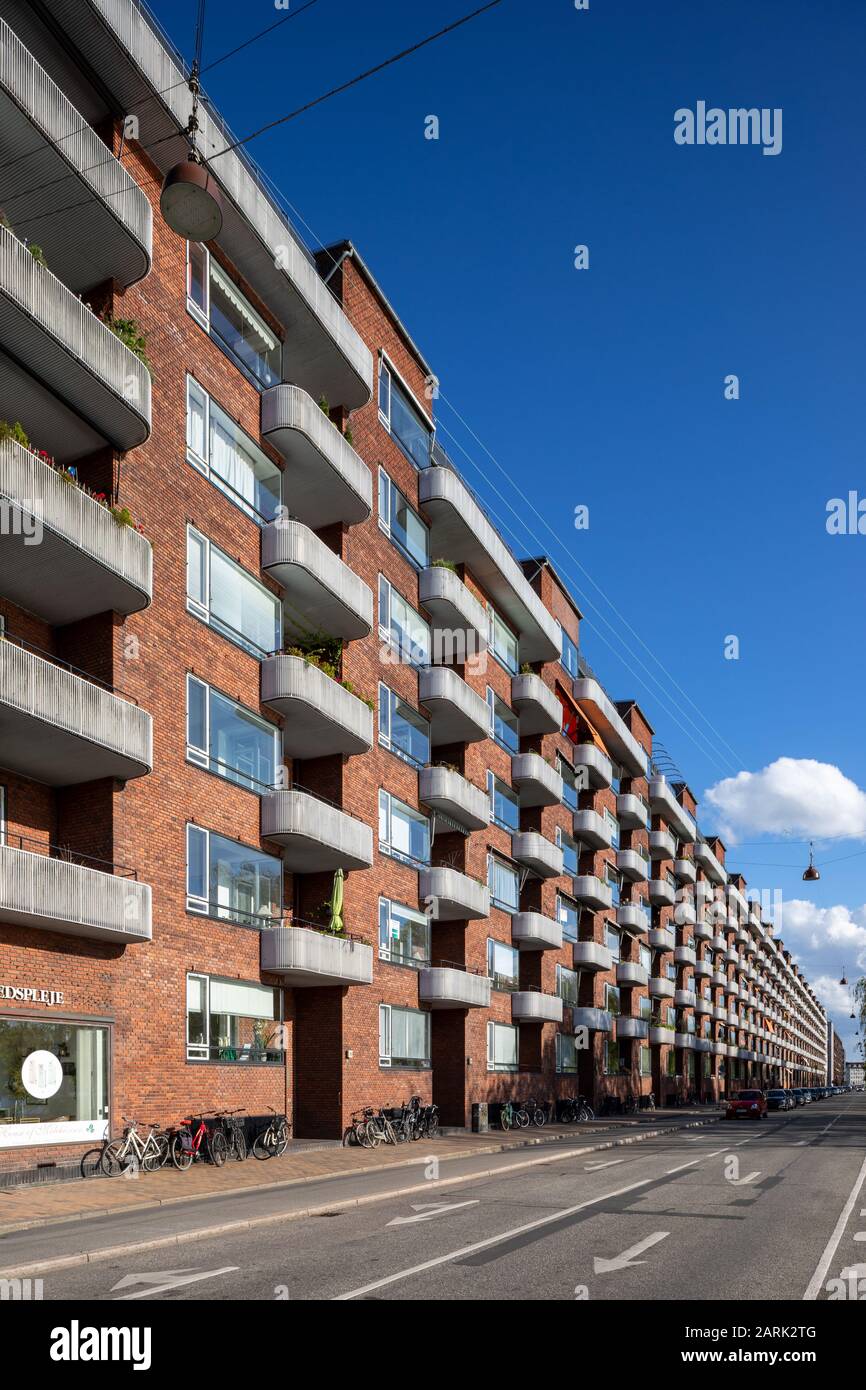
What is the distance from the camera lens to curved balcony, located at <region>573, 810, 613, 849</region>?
57125mm

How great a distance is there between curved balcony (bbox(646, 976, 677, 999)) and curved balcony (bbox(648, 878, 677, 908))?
15.2ft

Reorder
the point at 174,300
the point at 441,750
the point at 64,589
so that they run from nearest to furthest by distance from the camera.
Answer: the point at 64,589, the point at 174,300, the point at 441,750

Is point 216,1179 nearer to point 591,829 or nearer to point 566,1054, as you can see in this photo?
point 566,1054

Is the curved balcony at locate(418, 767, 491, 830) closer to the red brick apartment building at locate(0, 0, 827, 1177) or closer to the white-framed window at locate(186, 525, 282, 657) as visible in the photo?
the red brick apartment building at locate(0, 0, 827, 1177)

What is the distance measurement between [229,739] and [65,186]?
11.2m

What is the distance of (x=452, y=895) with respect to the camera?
37844 mm

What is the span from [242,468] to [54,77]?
8.70m

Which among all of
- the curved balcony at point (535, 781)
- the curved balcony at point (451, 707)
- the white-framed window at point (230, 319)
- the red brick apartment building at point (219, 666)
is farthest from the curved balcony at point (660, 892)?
the white-framed window at point (230, 319)

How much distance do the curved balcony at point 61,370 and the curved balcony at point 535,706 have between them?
26.7 m

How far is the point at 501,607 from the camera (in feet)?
156

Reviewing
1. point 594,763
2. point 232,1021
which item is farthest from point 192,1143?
point 594,763

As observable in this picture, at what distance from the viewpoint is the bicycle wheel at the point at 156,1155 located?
2156cm
